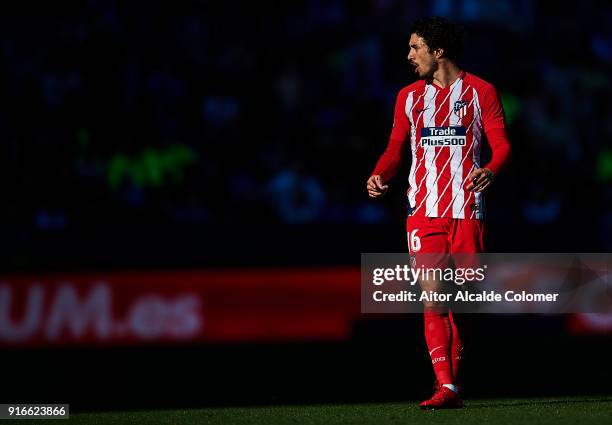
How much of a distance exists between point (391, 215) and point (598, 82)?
11.4 feet

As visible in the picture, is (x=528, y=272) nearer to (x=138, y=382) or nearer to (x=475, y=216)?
(x=138, y=382)

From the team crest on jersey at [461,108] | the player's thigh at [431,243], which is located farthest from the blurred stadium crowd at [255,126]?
the team crest on jersey at [461,108]

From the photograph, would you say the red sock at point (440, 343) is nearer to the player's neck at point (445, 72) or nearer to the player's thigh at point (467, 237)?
the player's thigh at point (467, 237)

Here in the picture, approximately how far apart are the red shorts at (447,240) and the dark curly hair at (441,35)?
0.89 meters

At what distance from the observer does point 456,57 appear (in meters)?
6.04

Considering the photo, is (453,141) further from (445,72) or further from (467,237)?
(467,237)

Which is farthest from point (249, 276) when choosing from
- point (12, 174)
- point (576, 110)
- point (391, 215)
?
point (576, 110)

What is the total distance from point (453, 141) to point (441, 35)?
579 mm

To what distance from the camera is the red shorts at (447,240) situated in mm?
5848

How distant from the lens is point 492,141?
5.82 meters

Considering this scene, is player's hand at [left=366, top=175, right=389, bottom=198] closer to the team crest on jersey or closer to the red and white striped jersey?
the red and white striped jersey

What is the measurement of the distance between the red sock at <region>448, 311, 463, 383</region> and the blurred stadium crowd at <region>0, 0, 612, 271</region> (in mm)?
4674

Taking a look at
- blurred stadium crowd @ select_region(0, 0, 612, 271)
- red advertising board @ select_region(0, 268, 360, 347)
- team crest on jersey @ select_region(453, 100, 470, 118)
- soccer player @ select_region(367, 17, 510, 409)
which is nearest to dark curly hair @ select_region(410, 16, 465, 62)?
soccer player @ select_region(367, 17, 510, 409)

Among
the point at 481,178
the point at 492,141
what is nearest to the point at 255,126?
the point at 492,141
